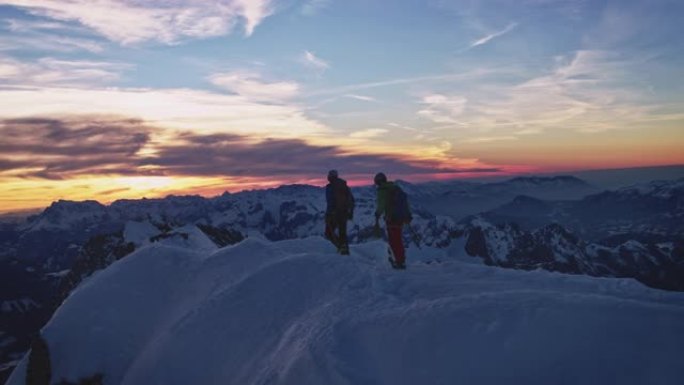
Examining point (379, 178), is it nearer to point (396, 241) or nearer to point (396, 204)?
point (396, 204)

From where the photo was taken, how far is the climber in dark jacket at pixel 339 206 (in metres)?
19.4

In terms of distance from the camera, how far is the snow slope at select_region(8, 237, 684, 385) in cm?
841

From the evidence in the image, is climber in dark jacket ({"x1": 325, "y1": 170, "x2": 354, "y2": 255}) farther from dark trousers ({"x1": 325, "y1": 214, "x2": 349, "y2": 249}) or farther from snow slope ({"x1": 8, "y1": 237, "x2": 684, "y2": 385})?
snow slope ({"x1": 8, "y1": 237, "x2": 684, "y2": 385})

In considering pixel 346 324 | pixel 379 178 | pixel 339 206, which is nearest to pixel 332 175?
pixel 339 206

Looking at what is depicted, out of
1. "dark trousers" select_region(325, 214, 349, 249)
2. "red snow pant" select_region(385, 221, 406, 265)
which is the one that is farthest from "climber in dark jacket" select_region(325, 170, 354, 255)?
"red snow pant" select_region(385, 221, 406, 265)

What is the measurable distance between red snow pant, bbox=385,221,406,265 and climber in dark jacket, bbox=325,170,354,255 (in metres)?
2.10

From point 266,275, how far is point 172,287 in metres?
4.43

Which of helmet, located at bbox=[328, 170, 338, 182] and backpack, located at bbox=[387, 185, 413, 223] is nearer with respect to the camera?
backpack, located at bbox=[387, 185, 413, 223]

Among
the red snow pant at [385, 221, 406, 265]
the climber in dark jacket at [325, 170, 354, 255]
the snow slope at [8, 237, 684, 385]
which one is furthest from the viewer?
the climber in dark jacket at [325, 170, 354, 255]

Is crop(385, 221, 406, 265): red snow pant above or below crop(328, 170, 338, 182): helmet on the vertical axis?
below

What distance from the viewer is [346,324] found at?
11.3 meters

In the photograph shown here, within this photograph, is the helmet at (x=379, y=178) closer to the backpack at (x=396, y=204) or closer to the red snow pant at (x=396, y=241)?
the backpack at (x=396, y=204)

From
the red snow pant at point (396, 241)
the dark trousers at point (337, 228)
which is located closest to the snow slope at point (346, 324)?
A: the red snow pant at point (396, 241)

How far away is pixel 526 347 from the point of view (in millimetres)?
8602
